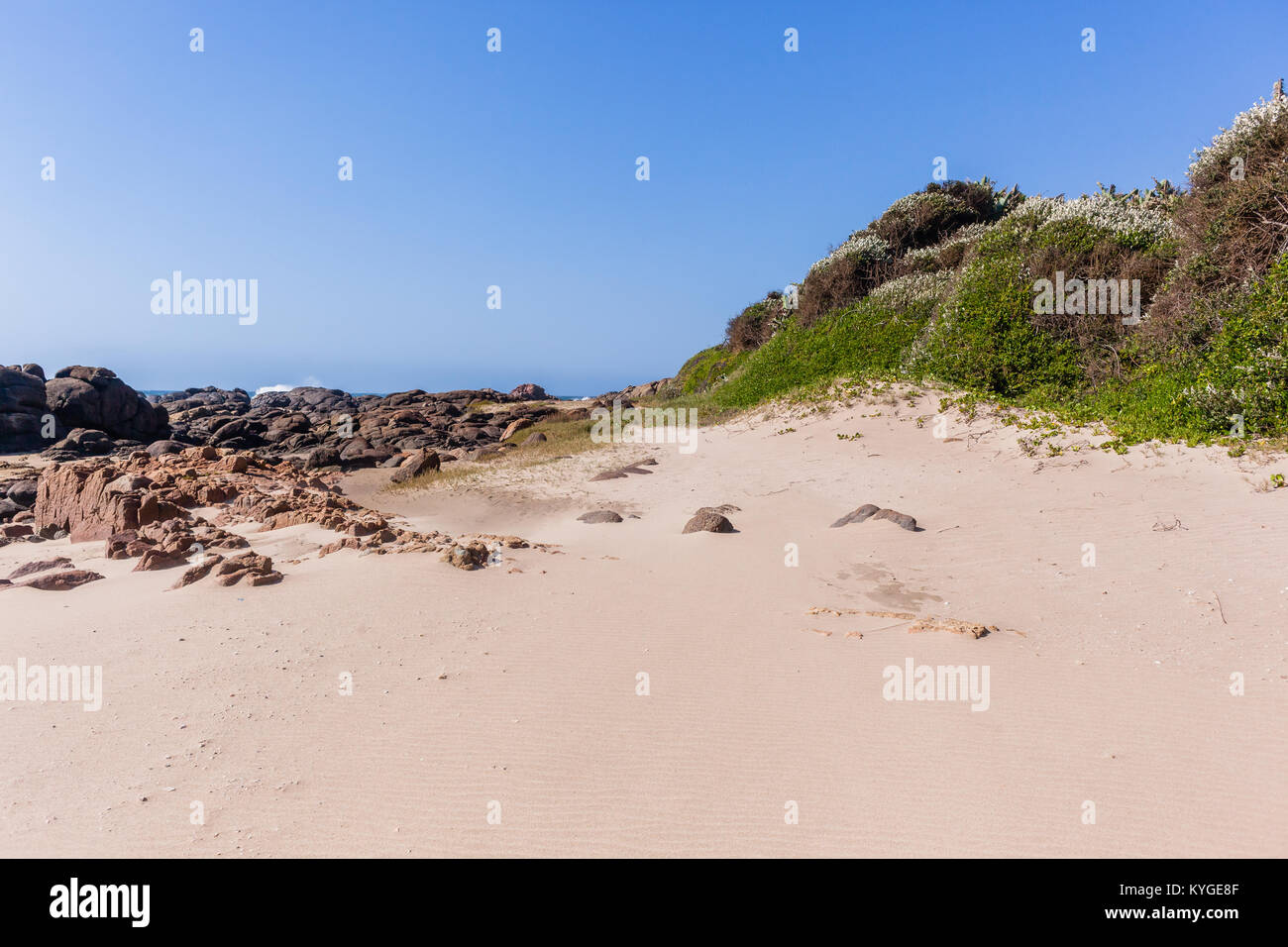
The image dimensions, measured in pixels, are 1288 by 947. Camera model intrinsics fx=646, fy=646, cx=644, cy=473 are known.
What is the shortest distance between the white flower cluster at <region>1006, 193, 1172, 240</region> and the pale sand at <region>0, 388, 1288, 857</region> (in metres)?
8.76

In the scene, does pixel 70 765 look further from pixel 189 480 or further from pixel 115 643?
pixel 189 480

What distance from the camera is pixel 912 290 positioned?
2098cm

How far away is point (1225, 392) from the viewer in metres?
9.74

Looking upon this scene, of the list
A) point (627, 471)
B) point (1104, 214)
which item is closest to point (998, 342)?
point (1104, 214)

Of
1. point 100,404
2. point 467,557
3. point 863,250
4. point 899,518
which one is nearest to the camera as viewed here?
point 467,557

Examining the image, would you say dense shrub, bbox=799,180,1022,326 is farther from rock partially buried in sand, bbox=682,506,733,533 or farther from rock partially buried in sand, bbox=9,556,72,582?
rock partially buried in sand, bbox=9,556,72,582

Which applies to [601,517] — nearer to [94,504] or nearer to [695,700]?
[695,700]

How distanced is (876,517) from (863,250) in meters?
18.2

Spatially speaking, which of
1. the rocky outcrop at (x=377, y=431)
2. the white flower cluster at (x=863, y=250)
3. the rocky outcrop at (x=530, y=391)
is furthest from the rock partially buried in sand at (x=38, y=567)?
the rocky outcrop at (x=530, y=391)

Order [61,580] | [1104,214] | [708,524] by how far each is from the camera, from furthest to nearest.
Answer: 1. [1104,214]
2. [708,524]
3. [61,580]

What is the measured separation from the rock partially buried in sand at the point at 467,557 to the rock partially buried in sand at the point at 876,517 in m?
5.42

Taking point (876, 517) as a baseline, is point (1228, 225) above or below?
above
